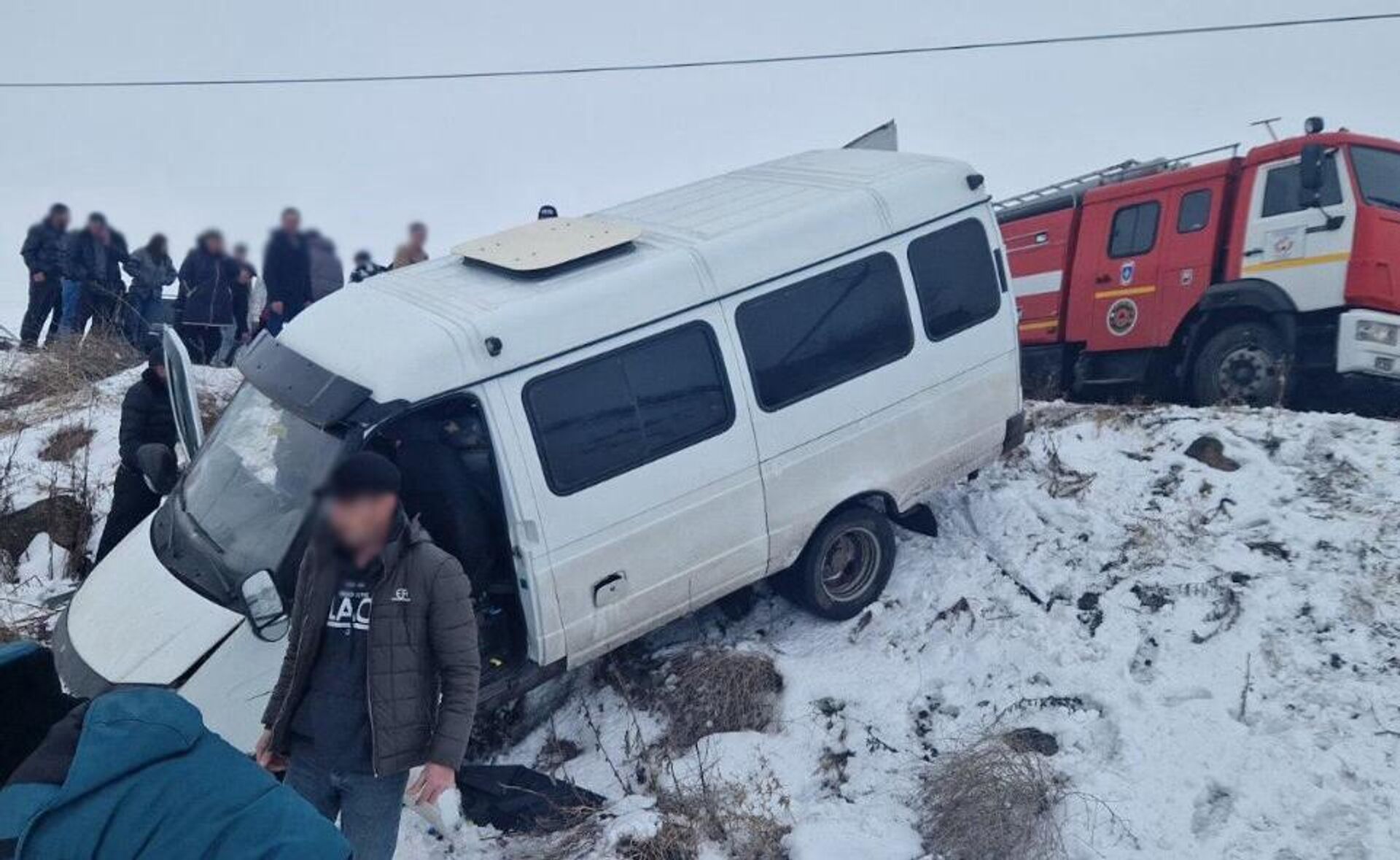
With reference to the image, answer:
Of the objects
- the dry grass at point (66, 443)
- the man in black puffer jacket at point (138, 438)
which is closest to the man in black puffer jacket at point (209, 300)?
the man in black puffer jacket at point (138, 438)

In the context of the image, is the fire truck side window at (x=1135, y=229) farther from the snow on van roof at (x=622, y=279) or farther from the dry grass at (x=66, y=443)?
the dry grass at (x=66, y=443)

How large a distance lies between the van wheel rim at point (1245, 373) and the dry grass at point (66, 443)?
30.1ft

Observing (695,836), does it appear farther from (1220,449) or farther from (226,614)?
(1220,449)

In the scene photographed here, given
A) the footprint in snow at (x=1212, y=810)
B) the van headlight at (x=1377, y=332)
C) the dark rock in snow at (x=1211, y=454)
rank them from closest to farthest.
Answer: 1. the footprint in snow at (x=1212, y=810)
2. the dark rock in snow at (x=1211, y=454)
3. the van headlight at (x=1377, y=332)

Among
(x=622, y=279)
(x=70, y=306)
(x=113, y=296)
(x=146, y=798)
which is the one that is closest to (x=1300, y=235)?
(x=622, y=279)

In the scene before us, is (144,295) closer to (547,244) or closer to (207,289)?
(207,289)

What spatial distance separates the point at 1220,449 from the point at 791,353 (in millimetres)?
3197

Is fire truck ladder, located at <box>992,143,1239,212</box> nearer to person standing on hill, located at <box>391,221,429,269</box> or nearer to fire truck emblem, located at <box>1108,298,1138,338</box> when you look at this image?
fire truck emblem, located at <box>1108,298,1138,338</box>

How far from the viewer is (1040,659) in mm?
5363

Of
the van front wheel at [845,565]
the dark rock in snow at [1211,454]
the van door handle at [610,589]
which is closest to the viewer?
the van door handle at [610,589]

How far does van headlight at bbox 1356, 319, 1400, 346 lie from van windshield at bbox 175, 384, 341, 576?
283 inches

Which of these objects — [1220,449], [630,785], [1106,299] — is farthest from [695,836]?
[1106,299]

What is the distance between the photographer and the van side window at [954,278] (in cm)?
600

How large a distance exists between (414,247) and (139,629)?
2.06 m
